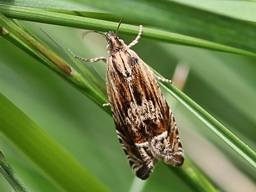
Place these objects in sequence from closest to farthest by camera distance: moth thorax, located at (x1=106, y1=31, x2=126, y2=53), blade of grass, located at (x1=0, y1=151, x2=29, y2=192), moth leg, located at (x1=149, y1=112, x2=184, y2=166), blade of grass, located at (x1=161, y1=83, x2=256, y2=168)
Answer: blade of grass, located at (x1=0, y1=151, x2=29, y2=192) → blade of grass, located at (x1=161, y1=83, x2=256, y2=168) → moth leg, located at (x1=149, y1=112, x2=184, y2=166) → moth thorax, located at (x1=106, y1=31, x2=126, y2=53)

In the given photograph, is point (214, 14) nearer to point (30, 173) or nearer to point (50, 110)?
point (30, 173)

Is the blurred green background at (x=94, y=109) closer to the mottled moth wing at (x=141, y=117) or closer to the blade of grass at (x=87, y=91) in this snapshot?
the mottled moth wing at (x=141, y=117)

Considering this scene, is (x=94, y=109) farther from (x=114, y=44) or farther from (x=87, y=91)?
(x=87, y=91)

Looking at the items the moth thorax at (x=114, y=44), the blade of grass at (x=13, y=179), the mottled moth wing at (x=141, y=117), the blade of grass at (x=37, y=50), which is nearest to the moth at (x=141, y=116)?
the mottled moth wing at (x=141, y=117)

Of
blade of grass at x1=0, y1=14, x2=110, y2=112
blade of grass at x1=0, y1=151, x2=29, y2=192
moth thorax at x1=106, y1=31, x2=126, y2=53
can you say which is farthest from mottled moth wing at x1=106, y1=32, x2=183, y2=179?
blade of grass at x1=0, y1=151, x2=29, y2=192

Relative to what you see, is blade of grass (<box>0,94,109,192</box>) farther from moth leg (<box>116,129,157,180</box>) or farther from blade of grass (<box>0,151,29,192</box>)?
moth leg (<box>116,129,157,180</box>)

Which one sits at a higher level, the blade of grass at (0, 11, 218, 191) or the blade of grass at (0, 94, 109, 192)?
the blade of grass at (0, 11, 218, 191)

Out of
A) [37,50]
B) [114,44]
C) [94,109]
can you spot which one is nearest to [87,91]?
[37,50]
